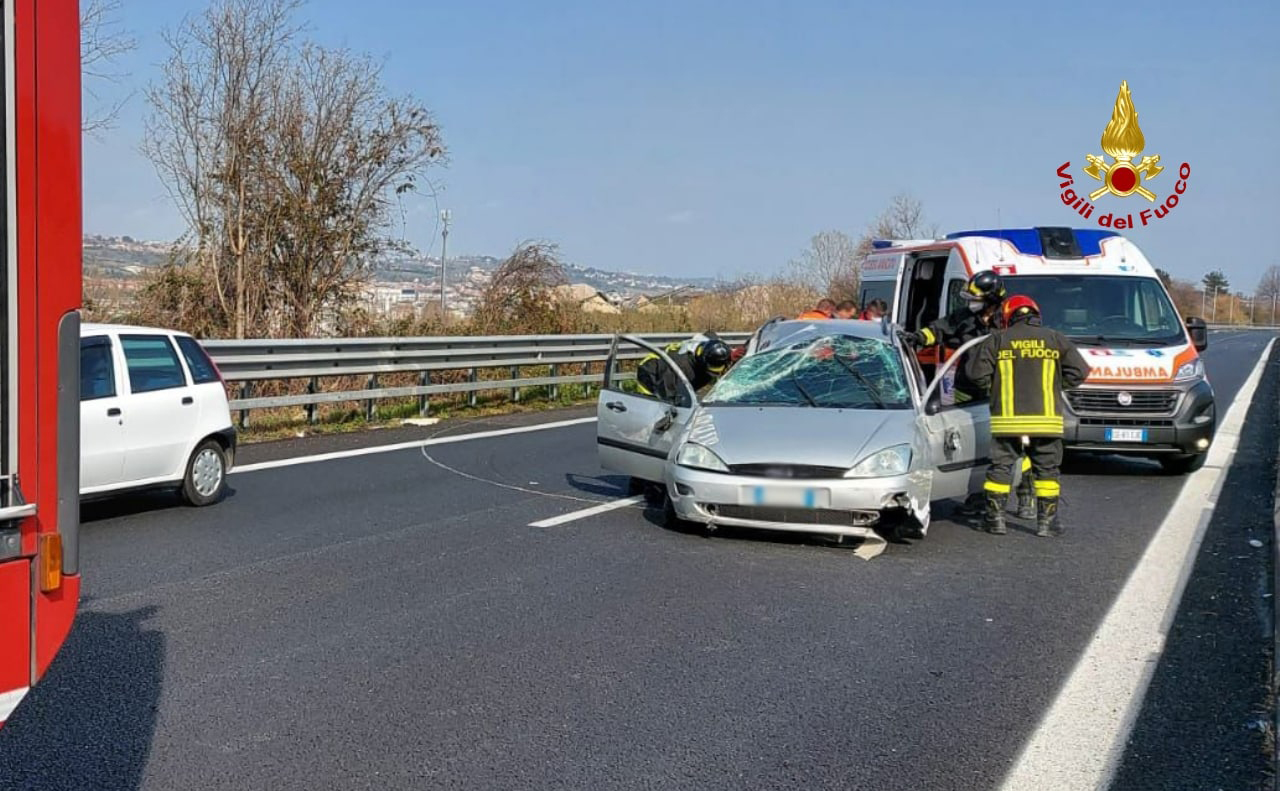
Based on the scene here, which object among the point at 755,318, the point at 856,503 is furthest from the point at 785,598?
the point at 755,318

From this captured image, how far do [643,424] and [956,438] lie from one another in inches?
92.9

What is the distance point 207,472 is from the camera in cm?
930

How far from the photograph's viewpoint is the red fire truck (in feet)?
8.24

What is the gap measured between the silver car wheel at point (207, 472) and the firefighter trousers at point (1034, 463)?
5.99 m

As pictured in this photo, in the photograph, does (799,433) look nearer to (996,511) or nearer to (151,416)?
(996,511)

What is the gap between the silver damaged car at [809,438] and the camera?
7.69m

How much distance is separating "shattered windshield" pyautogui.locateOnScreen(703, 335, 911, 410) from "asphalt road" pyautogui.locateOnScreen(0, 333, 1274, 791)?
3.53 ft

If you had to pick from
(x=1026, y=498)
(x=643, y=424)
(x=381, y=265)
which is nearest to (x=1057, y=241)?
(x=1026, y=498)

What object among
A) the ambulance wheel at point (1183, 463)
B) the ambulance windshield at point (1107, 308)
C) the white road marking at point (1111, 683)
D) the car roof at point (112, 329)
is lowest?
the white road marking at point (1111, 683)

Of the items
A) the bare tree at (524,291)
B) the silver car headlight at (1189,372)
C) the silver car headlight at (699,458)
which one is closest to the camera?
the silver car headlight at (699,458)

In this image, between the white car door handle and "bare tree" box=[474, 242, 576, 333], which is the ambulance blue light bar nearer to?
the white car door handle

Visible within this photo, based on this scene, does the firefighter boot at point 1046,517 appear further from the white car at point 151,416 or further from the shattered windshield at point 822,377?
the white car at point 151,416

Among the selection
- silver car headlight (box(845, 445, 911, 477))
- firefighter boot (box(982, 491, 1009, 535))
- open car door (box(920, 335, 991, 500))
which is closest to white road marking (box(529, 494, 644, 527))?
silver car headlight (box(845, 445, 911, 477))

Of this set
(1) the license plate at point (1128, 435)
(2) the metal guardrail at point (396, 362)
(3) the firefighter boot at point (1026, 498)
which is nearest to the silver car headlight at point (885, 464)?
(3) the firefighter boot at point (1026, 498)
